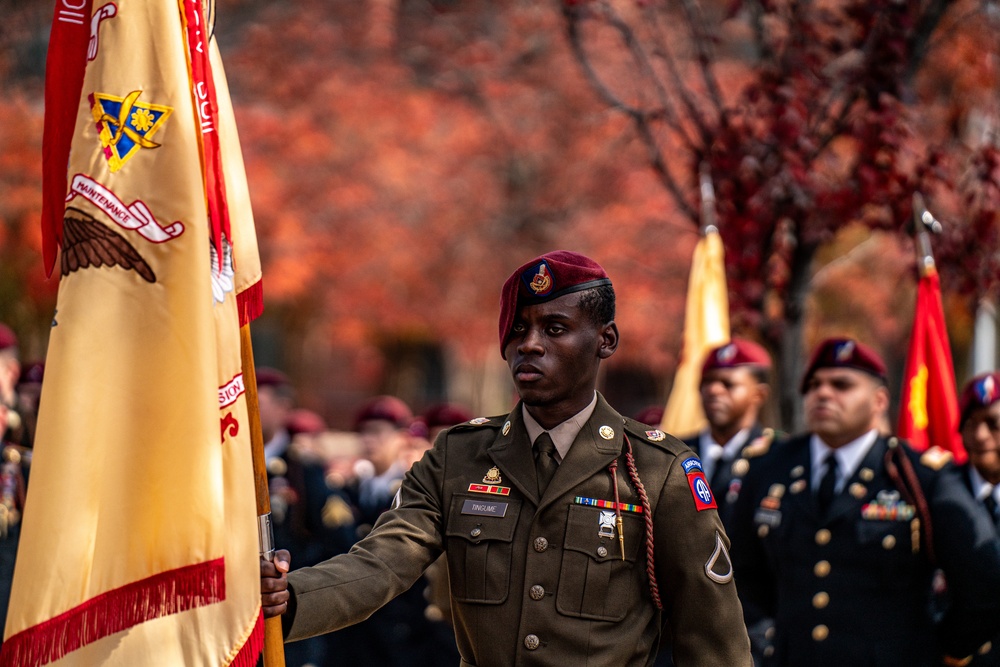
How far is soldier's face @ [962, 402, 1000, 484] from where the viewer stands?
232 inches

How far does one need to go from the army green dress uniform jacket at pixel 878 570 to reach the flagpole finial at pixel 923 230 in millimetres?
1997

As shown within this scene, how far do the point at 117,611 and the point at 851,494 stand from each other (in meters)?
3.30

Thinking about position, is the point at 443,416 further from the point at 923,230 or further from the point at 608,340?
the point at 608,340

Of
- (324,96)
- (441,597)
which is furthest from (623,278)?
(441,597)

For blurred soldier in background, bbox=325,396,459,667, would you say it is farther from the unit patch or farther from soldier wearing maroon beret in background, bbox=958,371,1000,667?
the unit patch

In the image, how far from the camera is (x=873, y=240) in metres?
15.0

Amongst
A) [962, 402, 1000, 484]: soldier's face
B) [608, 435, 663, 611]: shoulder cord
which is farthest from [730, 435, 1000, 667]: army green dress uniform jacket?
[608, 435, 663, 611]: shoulder cord

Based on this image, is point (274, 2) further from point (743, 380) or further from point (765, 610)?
point (765, 610)

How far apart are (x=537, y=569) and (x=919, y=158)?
475cm

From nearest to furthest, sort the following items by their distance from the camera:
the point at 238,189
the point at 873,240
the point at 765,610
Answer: the point at 238,189, the point at 765,610, the point at 873,240

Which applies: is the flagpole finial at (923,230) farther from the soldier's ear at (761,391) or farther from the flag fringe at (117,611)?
the flag fringe at (117,611)

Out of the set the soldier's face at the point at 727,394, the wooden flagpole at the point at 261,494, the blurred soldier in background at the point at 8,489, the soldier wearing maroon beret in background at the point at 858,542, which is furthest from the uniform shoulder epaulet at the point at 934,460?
the blurred soldier in background at the point at 8,489

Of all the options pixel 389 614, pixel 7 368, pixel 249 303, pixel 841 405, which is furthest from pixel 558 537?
pixel 389 614

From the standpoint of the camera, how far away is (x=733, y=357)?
283 inches
